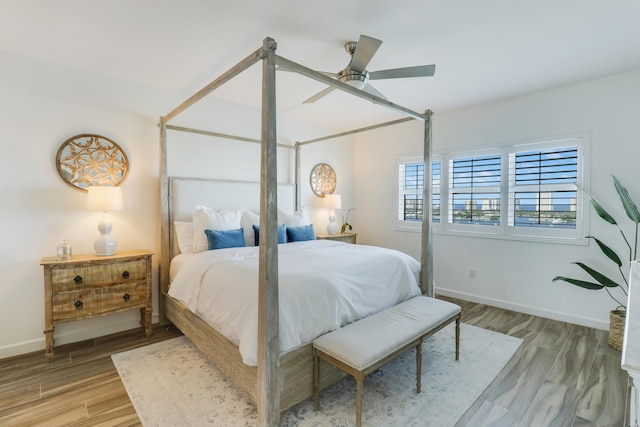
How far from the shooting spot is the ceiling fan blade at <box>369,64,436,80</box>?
229 cm

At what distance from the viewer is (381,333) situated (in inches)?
78.1

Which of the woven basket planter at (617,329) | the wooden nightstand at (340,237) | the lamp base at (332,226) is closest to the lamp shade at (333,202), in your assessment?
the lamp base at (332,226)

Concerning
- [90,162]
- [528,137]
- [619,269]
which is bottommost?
[619,269]

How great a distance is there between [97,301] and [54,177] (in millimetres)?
1228

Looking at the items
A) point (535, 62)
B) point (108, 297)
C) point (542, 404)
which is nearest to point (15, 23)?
point (108, 297)

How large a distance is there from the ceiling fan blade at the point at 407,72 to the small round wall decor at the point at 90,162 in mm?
2660

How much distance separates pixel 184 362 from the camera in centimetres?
255

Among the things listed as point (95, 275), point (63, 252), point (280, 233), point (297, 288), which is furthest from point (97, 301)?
point (297, 288)

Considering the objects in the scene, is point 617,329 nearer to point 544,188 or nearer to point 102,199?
point 544,188

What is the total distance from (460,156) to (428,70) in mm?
2286

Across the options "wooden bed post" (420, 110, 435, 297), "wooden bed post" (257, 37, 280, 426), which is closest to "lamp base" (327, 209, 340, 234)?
"wooden bed post" (420, 110, 435, 297)

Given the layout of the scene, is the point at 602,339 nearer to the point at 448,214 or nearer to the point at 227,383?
the point at 448,214

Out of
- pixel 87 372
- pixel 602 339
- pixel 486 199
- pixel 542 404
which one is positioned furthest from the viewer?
pixel 486 199

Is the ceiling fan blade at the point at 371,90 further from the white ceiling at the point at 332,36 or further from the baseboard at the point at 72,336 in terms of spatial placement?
the baseboard at the point at 72,336
